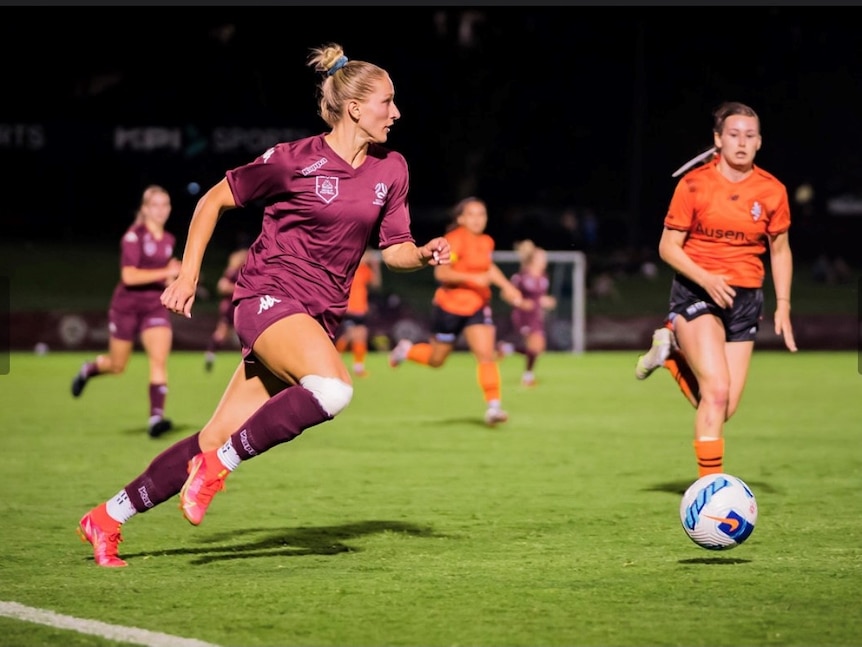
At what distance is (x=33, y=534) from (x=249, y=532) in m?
1.11

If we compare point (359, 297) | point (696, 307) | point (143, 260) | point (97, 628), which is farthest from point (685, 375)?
point (359, 297)

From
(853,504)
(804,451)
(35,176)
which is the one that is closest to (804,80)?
(35,176)

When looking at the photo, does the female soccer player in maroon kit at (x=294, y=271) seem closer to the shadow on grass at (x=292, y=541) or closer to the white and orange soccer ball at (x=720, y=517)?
the shadow on grass at (x=292, y=541)

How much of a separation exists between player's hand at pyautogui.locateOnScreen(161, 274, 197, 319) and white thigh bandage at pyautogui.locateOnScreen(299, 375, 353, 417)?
0.57 m

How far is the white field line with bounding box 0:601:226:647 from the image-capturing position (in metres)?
4.75

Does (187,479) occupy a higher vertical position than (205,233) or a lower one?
lower

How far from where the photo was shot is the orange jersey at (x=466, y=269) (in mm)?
13531

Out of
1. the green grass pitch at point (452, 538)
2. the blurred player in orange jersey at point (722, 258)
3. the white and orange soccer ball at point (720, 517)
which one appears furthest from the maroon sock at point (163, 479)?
the blurred player in orange jersey at point (722, 258)

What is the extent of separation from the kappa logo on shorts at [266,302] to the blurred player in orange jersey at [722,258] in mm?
2552

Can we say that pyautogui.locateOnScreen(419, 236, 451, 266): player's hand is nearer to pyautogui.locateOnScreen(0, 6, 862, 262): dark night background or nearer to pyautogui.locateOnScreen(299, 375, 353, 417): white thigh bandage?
pyautogui.locateOnScreen(299, 375, 353, 417): white thigh bandage

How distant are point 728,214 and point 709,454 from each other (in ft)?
4.30

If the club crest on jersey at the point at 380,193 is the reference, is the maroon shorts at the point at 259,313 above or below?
below

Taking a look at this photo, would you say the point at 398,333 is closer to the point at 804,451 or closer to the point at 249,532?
the point at 804,451

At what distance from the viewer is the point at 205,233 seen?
19.4 ft
